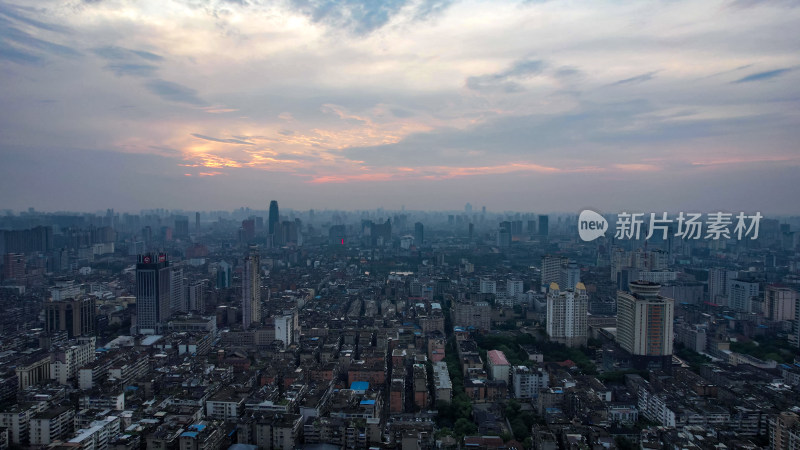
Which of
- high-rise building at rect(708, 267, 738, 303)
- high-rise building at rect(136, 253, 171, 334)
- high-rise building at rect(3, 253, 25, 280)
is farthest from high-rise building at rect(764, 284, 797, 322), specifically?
high-rise building at rect(3, 253, 25, 280)

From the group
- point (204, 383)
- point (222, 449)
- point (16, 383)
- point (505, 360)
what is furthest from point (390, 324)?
point (16, 383)

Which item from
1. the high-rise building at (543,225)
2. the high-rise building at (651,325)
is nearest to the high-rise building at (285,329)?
the high-rise building at (651,325)

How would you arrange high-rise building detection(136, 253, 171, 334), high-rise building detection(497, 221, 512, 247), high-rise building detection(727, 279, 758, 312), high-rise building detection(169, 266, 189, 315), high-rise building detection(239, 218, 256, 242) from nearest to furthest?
high-rise building detection(136, 253, 171, 334) < high-rise building detection(169, 266, 189, 315) < high-rise building detection(727, 279, 758, 312) < high-rise building detection(497, 221, 512, 247) < high-rise building detection(239, 218, 256, 242)

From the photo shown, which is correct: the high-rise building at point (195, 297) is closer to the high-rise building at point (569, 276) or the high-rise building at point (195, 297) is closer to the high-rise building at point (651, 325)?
the high-rise building at point (651, 325)

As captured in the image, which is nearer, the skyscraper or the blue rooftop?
the blue rooftop

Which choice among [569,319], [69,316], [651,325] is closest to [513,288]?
[569,319]

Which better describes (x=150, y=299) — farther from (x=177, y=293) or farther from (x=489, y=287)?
(x=489, y=287)

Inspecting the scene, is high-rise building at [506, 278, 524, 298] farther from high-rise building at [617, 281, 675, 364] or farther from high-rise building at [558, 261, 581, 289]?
high-rise building at [617, 281, 675, 364]
